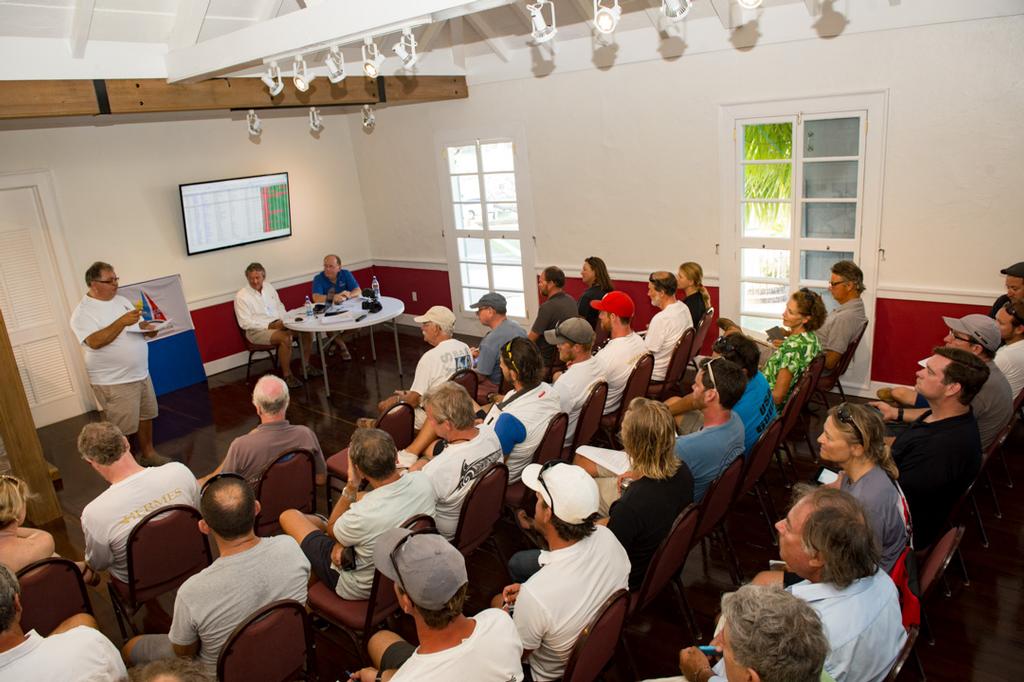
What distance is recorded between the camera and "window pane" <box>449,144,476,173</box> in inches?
331

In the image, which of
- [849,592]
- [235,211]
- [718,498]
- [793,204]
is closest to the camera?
[849,592]

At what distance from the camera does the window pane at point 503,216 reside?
828 centimetres

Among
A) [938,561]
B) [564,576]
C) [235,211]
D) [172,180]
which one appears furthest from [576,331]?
[172,180]

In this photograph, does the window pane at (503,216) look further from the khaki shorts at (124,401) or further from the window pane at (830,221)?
the khaki shorts at (124,401)

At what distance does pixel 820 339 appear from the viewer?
17.5 ft

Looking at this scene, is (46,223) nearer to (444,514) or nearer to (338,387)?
(338,387)

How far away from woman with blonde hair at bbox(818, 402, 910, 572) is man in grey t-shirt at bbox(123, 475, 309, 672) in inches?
91.0

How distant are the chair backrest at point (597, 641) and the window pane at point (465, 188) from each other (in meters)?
6.64

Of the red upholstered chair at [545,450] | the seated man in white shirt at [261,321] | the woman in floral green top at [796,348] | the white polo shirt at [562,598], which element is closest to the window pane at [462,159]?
the seated man in white shirt at [261,321]

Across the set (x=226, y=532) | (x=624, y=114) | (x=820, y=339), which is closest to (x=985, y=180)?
(x=820, y=339)

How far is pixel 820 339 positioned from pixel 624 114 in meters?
3.08

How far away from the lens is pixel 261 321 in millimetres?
7953

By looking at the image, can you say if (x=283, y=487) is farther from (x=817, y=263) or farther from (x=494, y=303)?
(x=817, y=263)

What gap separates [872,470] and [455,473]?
1.88 m
